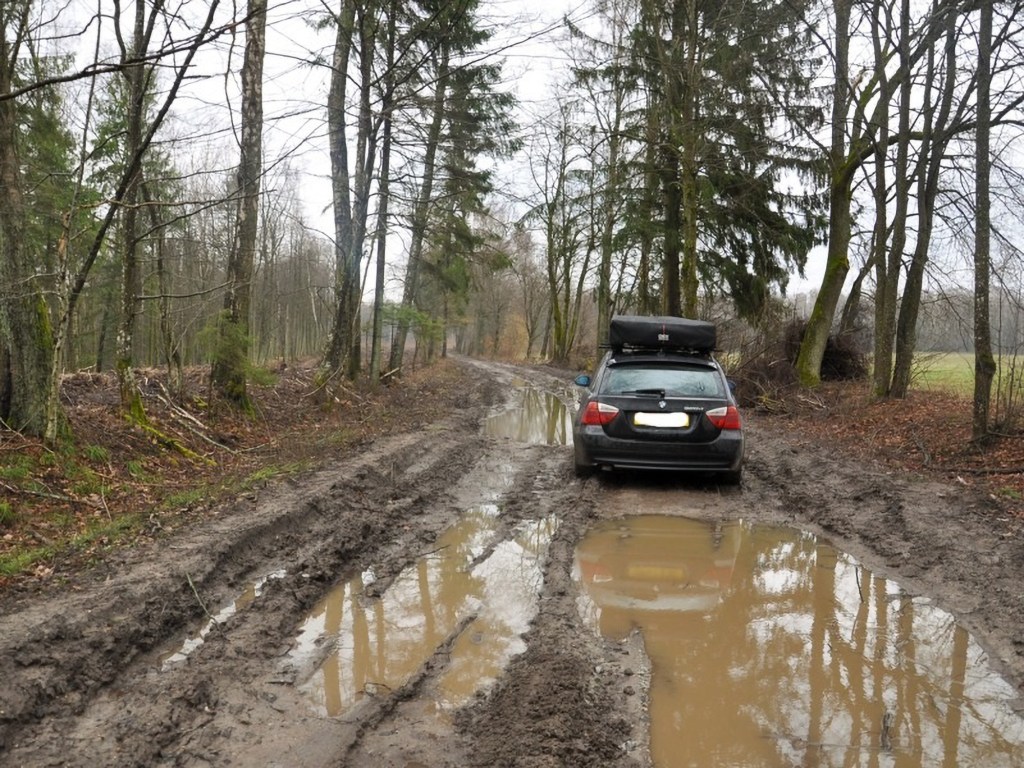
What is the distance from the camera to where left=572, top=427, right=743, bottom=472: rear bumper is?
284 inches

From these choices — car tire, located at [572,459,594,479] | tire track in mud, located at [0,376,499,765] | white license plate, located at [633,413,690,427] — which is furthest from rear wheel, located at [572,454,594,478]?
tire track in mud, located at [0,376,499,765]

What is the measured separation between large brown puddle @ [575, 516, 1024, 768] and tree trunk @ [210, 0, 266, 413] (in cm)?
710

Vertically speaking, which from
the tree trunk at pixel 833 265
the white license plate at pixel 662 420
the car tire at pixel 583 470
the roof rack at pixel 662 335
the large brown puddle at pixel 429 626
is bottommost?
the large brown puddle at pixel 429 626

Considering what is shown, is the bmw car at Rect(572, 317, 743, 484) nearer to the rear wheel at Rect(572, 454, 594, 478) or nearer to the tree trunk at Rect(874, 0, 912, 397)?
the rear wheel at Rect(572, 454, 594, 478)

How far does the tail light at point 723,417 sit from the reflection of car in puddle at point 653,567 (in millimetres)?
1330

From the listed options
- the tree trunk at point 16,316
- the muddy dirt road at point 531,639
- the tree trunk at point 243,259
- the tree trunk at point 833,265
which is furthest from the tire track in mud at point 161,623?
the tree trunk at point 833,265

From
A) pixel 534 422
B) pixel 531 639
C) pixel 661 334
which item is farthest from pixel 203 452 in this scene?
pixel 534 422

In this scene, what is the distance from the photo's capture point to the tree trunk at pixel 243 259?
10.1 m

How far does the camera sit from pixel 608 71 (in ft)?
61.0

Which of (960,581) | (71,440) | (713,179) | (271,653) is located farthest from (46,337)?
(713,179)

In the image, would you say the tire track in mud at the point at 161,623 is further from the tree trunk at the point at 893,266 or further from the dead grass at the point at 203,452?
the tree trunk at the point at 893,266

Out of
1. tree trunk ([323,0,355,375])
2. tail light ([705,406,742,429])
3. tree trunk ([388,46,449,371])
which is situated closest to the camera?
tail light ([705,406,742,429])

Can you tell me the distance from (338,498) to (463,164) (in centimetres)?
1564

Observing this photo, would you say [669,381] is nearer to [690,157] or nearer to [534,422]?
[534,422]
